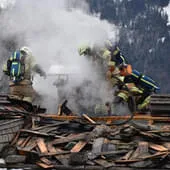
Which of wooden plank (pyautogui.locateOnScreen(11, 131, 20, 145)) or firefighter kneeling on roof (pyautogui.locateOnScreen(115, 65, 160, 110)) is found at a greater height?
firefighter kneeling on roof (pyautogui.locateOnScreen(115, 65, 160, 110))

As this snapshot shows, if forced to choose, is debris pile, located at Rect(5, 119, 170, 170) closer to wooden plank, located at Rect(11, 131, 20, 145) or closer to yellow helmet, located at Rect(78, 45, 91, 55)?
wooden plank, located at Rect(11, 131, 20, 145)

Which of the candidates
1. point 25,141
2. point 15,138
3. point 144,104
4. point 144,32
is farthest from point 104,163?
point 144,32

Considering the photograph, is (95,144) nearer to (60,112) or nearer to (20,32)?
(60,112)

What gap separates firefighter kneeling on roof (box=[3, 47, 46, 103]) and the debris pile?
10.1ft

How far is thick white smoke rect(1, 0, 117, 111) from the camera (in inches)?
554

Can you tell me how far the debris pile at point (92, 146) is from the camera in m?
8.35

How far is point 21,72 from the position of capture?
42.2ft

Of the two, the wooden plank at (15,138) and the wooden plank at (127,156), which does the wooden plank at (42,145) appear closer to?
the wooden plank at (15,138)

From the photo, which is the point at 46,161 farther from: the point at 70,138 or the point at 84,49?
the point at 84,49

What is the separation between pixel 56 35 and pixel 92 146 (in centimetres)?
1623

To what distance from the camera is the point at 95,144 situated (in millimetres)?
8961

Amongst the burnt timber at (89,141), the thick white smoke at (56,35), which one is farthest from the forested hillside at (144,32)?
the burnt timber at (89,141)

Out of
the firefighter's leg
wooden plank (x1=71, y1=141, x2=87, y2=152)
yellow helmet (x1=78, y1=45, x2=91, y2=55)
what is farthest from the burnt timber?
yellow helmet (x1=78, y1=45, x2=91, y2=55)

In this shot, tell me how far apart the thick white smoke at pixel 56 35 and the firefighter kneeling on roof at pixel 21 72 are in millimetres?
1553
